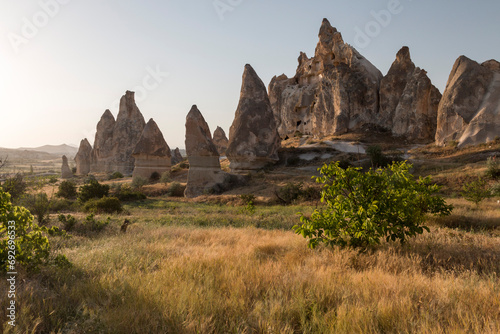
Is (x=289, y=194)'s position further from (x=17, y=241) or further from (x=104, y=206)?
(x=17, y=241)

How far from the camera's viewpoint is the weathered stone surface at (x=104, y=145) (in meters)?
40.5

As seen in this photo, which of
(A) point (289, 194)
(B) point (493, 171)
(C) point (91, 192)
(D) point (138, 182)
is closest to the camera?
(B) point (493, 171)

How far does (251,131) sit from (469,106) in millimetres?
18307

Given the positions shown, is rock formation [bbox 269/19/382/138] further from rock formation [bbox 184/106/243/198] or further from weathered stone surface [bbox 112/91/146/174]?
weathered stone surface [bbox 112/91/146/174]

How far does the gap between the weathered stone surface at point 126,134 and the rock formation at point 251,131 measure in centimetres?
1867

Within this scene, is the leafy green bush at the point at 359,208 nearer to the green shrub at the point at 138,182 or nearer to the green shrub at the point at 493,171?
the green shrub at the point at 493,171

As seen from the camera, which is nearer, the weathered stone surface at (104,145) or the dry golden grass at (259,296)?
the dry golden grass at (259,296)

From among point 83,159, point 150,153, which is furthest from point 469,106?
point 83,159

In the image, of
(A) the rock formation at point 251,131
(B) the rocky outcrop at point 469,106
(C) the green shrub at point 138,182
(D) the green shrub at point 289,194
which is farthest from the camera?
(A) the rock formation at point 251,131

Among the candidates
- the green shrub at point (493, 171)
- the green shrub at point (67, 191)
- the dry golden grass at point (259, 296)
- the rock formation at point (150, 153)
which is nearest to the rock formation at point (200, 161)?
the green shrub at point (67, 191)

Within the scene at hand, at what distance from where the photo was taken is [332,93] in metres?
41.5

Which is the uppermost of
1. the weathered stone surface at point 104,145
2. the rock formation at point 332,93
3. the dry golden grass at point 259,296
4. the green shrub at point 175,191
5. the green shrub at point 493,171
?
the rock formation at point 332,93

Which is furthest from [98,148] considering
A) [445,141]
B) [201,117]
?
[445,141]

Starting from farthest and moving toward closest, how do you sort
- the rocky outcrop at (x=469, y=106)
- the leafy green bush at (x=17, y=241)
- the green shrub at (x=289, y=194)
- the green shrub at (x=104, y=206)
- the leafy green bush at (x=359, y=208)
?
the rocky outcrop at (x=469, y=106) → the green shrub at (x=289, y=194) → the green shrub at (x=104, y=206) → the leafy green bush at (x=359, y=208) → the leafy green bush at (x=17, y=241)
